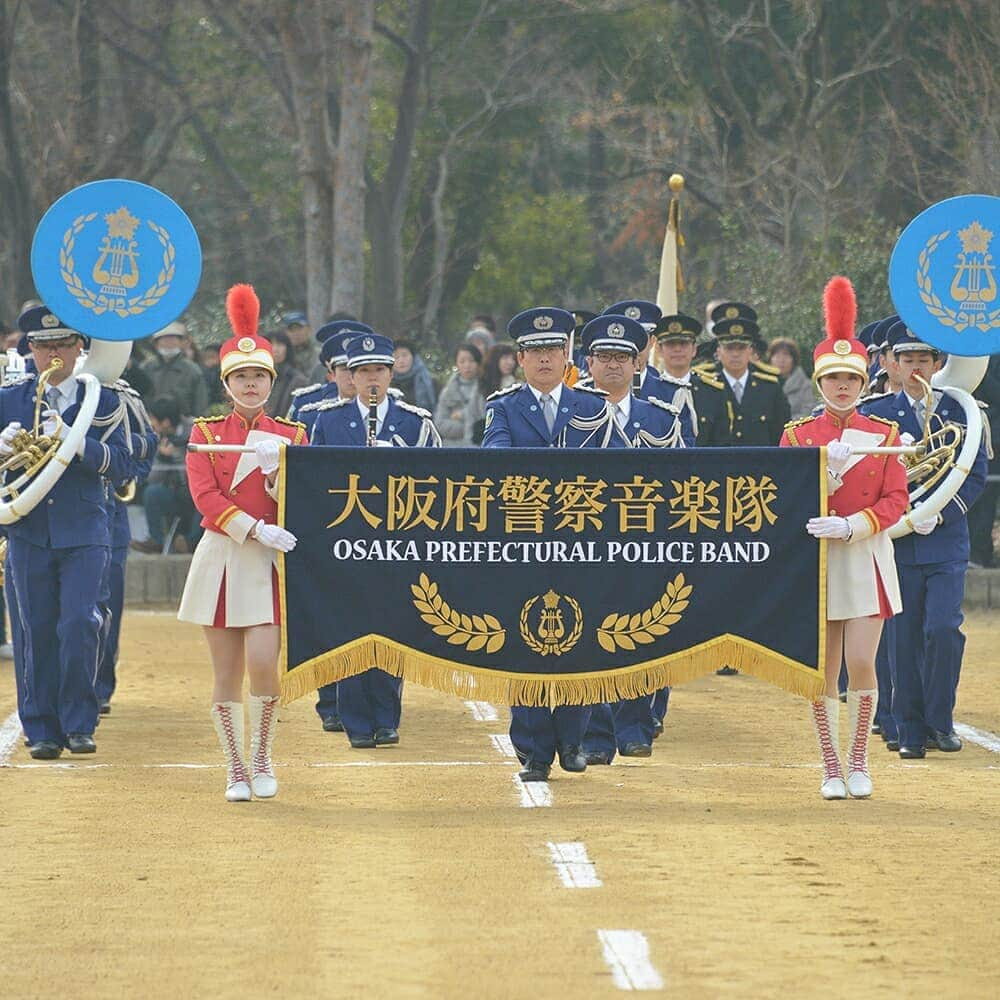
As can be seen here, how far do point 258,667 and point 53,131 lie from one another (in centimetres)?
2270

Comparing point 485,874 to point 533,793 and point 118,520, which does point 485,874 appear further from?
point 118,520

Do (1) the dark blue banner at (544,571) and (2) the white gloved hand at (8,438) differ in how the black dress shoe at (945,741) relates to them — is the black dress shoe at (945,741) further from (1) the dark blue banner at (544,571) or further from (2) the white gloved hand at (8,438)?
(2) the white gloved hand at (8,438)

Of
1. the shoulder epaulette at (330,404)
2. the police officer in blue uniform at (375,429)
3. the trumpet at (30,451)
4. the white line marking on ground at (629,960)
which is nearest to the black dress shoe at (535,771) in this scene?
the police officer in blue uniform at (375,429)

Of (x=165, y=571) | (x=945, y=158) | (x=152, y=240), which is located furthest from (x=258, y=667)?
(x=945, y=158)

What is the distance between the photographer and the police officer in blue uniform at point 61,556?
37.3 feet

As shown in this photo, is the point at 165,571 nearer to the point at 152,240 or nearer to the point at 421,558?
the point at 152,240

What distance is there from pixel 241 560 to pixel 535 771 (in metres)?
1.64

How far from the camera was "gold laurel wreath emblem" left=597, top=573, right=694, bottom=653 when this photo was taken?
10.1 metres

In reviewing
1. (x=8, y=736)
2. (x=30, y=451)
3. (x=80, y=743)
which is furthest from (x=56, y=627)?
(x=8, y=736)

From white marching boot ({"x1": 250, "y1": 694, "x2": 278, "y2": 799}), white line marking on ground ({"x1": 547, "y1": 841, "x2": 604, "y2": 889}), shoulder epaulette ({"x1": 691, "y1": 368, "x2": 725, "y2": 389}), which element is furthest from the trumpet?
shoulder epaulette ({"x1": 691, "y1": 368, "x2": 725, "y2": 389})

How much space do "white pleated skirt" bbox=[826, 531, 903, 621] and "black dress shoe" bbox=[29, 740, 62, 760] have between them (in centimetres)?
381

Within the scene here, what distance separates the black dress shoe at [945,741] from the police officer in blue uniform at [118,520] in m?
4.00

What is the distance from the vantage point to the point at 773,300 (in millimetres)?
25078

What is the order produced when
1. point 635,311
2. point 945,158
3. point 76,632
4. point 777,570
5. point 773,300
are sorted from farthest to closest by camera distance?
point 945,158 < point 773,300 < point 635,311 < point 76,632 < point 777,570
